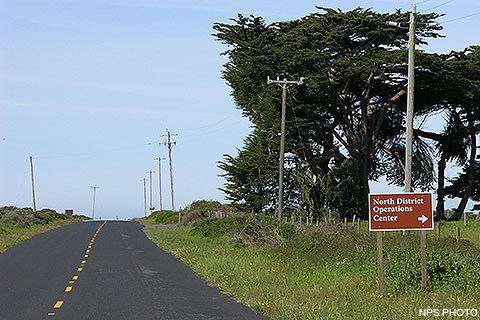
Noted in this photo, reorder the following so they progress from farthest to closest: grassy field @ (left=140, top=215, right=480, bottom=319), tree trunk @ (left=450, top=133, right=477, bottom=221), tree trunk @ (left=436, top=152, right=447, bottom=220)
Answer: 1. tree trunk @ (left=436, top=152, right=447, bottom=220)
2. tree trunk @ (left=450, top=133, right=477, bottom=221)
3. grassy field @ (left=140, top=215, right=480, bottom=319)

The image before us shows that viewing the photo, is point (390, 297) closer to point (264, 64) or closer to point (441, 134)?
point (264, 64)

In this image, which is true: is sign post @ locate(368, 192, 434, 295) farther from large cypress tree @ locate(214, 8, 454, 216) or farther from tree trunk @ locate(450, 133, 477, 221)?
tree trunk @ locate(450, 133, 477, 221)

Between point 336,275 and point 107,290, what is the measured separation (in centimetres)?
558

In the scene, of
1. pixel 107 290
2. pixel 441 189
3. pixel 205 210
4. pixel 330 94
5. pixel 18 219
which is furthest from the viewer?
pixel 18 219

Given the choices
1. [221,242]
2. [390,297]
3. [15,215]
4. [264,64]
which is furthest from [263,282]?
[15,215]

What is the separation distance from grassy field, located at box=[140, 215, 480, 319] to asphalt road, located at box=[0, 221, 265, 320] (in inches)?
29.6

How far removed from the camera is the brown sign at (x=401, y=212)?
57.1ft

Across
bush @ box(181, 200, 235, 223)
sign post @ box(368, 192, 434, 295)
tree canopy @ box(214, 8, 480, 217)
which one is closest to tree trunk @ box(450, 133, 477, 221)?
tree canopy @ box(214, 8, 480, 217)

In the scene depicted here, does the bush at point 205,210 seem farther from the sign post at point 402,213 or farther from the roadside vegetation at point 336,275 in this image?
the sign post at point 402,213

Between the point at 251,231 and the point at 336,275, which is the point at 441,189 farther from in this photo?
the point at 336,275

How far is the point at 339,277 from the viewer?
19.9 metres

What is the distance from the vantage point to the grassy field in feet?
48.9

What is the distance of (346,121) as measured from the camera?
61.8 metres

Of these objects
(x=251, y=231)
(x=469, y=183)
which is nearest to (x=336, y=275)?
(x=251, y=231)
